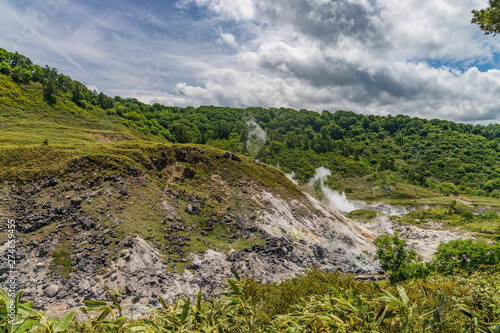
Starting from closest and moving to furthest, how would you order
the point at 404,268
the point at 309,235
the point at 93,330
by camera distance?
the point at 93,330 → the point at 404,268 → the point at 309,235

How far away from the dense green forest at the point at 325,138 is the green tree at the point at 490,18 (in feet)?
327

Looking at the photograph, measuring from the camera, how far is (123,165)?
85.4 feet

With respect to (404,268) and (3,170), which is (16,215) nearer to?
(3,170)

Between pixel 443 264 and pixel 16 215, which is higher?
pixel 16 215

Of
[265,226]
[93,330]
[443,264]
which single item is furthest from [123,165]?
[443,264]

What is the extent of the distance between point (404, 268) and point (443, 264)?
3305 mm

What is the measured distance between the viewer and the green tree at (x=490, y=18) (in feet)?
21.0

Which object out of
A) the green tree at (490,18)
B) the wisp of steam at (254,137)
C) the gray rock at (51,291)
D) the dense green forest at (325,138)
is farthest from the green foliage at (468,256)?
the wisp of steam at (254,137)

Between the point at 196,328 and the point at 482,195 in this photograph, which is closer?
the point at 196,328

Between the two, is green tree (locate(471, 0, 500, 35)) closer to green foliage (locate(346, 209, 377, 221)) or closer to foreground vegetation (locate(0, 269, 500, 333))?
foreground vegetation (locate(0, 269, 500, 333))

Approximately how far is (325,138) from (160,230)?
148 m

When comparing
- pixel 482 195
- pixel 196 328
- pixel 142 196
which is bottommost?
pixel 482 195

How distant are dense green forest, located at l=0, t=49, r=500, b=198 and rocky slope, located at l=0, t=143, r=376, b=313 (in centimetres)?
7443

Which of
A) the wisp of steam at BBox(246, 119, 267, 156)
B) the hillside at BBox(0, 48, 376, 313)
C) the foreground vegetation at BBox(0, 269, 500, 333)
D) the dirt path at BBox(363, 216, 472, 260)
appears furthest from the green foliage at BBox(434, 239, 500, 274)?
the wisp of steam at BBox(246, 119, 267, 156)
